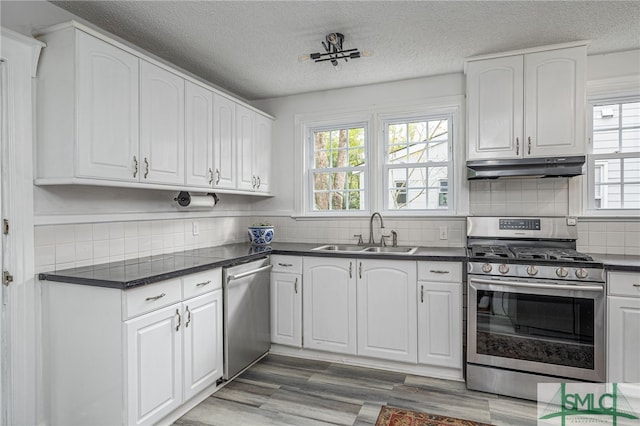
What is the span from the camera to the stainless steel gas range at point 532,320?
2.36m

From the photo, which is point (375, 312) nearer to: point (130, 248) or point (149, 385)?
point (149, 385)

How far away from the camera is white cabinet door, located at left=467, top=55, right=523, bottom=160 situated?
9.29ft

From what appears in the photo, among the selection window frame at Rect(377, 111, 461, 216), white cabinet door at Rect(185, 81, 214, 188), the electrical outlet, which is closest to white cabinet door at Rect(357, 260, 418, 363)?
the electrical outlet

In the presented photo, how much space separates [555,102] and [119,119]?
9.85ft

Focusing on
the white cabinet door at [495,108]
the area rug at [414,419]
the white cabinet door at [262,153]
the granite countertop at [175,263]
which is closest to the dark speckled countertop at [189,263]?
the granite countertop at [175,263]

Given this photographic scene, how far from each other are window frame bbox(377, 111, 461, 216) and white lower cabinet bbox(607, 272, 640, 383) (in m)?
1.28

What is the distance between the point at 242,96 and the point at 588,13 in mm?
3032

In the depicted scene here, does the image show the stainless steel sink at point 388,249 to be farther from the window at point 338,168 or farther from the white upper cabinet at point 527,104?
the white upper cabinet at point 527,104

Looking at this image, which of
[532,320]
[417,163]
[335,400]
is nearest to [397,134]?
[417,163]

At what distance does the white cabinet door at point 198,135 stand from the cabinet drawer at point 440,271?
181 centimetres

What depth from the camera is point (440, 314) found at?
2764mm

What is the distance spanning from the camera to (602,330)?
2.34 meters

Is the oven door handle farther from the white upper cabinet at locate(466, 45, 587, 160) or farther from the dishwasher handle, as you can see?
the dishwasher handle

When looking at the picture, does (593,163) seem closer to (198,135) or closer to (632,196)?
(632,196)
